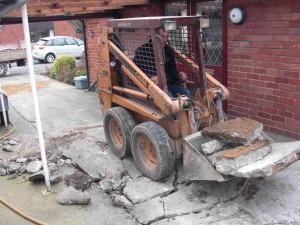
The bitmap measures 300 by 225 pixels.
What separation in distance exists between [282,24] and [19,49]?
14493mm

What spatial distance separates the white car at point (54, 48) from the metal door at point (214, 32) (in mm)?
16357

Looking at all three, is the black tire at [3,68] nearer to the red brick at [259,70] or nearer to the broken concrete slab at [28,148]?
the broken concrete slab at [28,148]

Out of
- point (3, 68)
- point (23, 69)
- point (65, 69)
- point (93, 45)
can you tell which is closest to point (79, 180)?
point (93, 45)

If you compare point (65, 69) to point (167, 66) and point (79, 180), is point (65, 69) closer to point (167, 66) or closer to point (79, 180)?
point (167, 66)

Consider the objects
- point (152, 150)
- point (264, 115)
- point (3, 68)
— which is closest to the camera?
point (152, 150)

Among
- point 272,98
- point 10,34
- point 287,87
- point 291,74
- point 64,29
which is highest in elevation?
point 64,29

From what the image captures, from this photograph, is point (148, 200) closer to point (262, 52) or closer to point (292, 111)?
point (292, 111)

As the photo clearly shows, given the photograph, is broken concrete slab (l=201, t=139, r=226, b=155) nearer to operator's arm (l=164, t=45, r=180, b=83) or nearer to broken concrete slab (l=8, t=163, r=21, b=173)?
operator's arm (l=164, t=45, r=180, b=83)

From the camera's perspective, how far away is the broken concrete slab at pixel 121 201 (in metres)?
4.43

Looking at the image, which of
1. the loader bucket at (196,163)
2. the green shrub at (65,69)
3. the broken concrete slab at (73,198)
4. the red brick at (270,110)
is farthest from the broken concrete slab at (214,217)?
the green shrub at (65,69)

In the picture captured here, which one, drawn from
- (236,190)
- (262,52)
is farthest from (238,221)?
(262,52)

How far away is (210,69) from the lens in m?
6.89

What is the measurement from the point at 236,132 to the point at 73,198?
211 centimetres

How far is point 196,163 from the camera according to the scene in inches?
167
